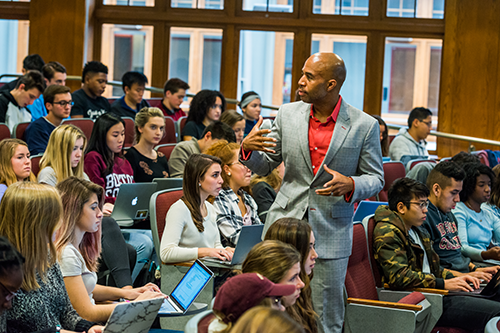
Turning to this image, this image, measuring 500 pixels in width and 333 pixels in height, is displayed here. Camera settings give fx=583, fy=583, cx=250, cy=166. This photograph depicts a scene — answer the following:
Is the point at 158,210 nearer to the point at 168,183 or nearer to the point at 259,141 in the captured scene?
the point at 168,183

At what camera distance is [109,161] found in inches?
156

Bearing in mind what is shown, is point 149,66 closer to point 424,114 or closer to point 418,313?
point 424,114

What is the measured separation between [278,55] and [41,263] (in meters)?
6.72

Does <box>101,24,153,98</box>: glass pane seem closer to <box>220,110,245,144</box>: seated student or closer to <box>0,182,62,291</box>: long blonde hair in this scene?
<box>220,110,245,144</box>: seated student

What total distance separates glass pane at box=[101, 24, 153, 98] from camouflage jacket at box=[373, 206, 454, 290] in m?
6.00

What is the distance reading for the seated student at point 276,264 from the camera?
174 cm

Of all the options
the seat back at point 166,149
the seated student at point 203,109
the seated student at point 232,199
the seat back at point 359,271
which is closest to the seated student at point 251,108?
the seated student at point 203,109

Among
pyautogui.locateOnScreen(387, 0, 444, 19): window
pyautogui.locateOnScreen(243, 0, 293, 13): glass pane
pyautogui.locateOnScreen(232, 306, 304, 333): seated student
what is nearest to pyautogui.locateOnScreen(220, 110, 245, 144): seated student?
pyautogui.locateOnScreen(243, 0, 293, 13): glass pane

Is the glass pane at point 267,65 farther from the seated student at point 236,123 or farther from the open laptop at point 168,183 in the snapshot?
the open laptop at point 168,183

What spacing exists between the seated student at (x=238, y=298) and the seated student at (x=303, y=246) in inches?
23.7

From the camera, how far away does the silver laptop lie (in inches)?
70.2

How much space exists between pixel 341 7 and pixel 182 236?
5.91m

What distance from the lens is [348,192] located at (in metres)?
2.14

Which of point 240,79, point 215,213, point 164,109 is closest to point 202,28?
point 240,79
